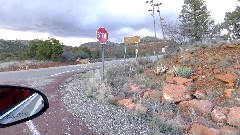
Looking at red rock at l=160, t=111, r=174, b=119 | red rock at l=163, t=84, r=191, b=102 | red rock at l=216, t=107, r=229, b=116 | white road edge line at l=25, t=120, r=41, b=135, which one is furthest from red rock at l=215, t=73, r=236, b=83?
white road edge line at l=25, t=120, r=41, b=135

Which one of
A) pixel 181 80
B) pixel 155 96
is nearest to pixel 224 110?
pixel 155 96

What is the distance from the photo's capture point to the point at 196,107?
33.7ft

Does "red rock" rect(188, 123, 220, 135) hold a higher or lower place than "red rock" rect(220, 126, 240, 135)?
higher

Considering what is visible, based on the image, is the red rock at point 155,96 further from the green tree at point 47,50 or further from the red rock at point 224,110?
the green tree at point 47,50

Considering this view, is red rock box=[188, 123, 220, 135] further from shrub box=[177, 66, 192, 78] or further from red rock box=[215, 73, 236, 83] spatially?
shrub box=[177, 66, 192, 78]

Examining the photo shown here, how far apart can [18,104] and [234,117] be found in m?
7.40

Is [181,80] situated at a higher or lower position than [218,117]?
higher

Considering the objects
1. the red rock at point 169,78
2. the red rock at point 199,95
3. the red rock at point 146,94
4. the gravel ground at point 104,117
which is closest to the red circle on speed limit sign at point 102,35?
the gravel ground at point 104,117

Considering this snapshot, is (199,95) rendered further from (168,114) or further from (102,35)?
(102,35)

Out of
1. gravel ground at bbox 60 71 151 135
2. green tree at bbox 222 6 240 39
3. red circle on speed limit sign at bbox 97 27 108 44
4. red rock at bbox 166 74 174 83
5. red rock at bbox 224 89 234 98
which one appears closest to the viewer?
gravel ground at bbox 60 71 151 135

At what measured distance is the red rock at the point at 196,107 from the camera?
10.1 meters

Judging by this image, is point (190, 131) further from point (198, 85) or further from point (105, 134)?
point (198, 85)

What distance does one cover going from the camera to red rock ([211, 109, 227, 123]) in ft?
31.3

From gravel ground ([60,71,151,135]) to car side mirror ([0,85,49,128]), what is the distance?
13.0 ft
